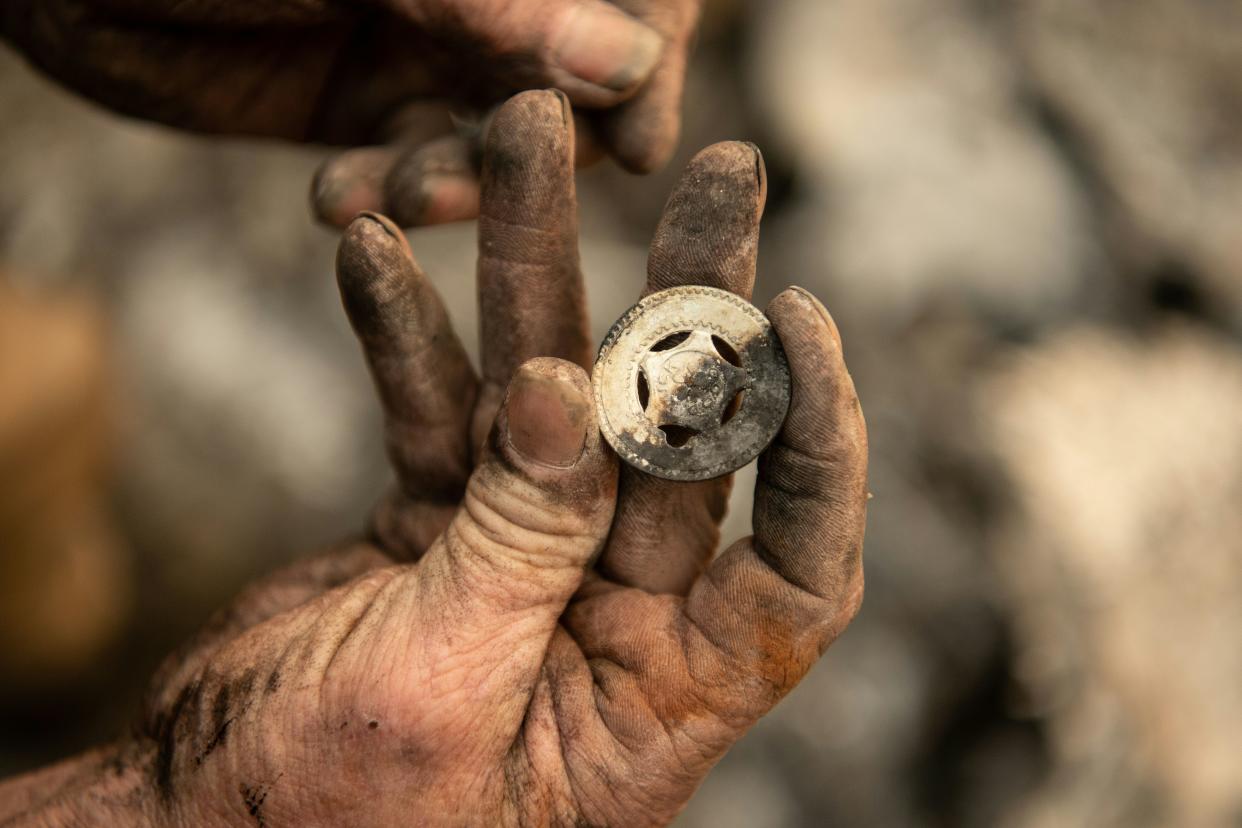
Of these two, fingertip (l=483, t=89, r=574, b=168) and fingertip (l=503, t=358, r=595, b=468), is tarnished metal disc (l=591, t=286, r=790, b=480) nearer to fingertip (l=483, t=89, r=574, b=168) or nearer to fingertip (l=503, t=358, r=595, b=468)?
fingertip (l=503, t=358, r=595, b=468)

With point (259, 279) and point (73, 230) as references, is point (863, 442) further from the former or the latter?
point (73, 230)

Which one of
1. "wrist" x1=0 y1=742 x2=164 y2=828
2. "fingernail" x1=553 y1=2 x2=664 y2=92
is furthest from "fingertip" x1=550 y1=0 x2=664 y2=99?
"wrist" x1=0 y1=742 x2=164 y2=828

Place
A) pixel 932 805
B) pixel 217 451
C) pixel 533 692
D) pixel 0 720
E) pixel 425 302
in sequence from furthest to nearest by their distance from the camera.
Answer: pixel 217 451 < pixel 0 720 < pixel 932 805 < pixel 425 302 < pixel 533 692

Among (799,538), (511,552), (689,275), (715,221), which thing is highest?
(715,221)

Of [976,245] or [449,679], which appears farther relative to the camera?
[976,245]

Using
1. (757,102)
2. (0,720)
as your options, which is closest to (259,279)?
(0,720)

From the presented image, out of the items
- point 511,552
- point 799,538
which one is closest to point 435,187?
point 511,552

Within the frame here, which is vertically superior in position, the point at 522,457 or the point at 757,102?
the point at 757,102

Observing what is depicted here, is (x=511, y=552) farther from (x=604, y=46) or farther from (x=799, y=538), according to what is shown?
(x=604, y=46)

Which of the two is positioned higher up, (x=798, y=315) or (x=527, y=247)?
(x=798, y=315)
